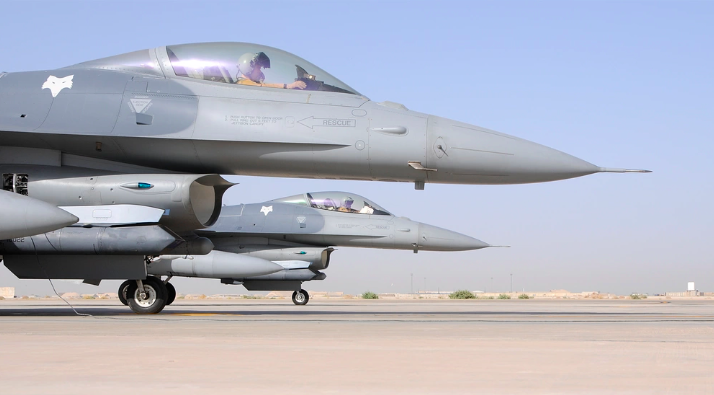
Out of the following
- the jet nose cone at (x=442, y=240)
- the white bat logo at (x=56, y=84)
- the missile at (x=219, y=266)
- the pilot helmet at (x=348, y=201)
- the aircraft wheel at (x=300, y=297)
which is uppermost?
the white bat logo at (x=56, y=84)

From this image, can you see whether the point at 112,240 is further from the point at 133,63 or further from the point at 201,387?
the point at 201,387

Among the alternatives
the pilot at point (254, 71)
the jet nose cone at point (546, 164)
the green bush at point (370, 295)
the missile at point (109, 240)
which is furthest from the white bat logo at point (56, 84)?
the green bush at point (370, 295)

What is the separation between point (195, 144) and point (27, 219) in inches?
90.8

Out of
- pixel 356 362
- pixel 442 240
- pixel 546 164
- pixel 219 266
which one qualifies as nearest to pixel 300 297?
pixel 442 240

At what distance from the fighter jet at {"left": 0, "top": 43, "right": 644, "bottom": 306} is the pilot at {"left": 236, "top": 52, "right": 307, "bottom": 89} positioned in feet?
0.05

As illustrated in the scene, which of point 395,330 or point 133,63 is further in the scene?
point 133,63

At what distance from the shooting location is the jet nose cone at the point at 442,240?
18.3m

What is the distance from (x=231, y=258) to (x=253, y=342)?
864 centimetres

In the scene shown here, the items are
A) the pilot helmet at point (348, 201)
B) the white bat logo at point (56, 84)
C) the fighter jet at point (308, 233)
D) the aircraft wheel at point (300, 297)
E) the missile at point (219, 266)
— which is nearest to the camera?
the white bat logo at point (56, 84)

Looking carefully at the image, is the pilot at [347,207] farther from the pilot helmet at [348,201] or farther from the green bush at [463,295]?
the green bush at [463,295]

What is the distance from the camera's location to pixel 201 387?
3051 millimetres

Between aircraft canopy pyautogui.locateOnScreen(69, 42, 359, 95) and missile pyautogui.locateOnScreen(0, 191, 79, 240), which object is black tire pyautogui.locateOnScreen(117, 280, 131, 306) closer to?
missile pyautogui.locateOnScreen(0, 191, 79, 240)

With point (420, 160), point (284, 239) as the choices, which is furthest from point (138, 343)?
point (284, 239)

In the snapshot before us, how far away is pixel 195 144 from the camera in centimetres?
948
